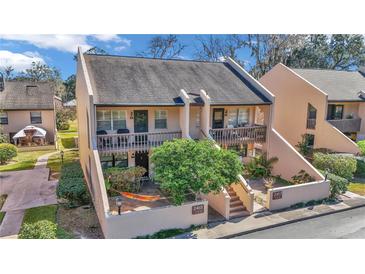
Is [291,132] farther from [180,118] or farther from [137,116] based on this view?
[137,116]

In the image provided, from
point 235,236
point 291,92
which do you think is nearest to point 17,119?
point 235,236

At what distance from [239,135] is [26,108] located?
21.2 m

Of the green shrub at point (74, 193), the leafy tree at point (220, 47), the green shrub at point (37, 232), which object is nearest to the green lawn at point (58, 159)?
the green shrub at point (74, 193)

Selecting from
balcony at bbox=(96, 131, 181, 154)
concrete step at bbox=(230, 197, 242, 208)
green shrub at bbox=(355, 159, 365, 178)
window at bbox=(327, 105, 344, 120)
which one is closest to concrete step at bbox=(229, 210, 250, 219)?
concrete step at bbox=(230, 197, 242, 208)

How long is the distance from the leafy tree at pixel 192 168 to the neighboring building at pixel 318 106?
13.5m

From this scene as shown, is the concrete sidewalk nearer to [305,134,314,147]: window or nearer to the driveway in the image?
the driveway

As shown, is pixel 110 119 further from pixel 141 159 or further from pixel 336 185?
pixel 336 185

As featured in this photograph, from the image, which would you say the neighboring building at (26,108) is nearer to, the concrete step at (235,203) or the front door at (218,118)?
the front door at (218,118)

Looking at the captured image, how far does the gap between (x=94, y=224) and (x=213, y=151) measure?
6574mm

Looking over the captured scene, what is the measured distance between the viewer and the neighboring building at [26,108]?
81.2 feet

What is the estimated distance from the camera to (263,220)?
1253 centimetres

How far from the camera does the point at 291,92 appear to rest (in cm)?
2372

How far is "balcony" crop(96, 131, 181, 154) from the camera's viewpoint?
1404 centimetres

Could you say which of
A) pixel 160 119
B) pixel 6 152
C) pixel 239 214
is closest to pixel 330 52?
pixel 160 119
